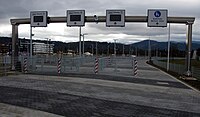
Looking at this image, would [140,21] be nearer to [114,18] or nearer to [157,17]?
[157,17]

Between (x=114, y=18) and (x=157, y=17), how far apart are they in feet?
13.1

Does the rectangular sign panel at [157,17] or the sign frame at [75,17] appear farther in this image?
the sign frame at [75,17]

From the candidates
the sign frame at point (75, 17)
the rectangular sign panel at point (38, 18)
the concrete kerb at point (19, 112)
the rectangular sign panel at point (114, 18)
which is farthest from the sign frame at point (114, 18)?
the concrete kerb at point (19, 112)

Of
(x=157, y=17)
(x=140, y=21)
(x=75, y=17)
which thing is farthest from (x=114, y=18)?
(x=157, y=17)

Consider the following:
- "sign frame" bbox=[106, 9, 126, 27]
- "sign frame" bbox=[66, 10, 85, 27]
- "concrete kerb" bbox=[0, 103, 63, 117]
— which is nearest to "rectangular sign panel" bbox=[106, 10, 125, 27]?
"sign frame" bbox=[106, 9, 126, 27]

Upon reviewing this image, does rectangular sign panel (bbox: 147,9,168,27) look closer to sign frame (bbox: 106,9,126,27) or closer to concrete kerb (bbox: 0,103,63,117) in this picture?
sign frame (bbox: 106,9,126,27)

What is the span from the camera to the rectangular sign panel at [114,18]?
28906 mm

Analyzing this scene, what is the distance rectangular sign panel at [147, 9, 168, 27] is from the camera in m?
28.7

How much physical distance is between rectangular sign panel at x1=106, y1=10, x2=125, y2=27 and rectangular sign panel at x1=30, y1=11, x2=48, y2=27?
6107mm

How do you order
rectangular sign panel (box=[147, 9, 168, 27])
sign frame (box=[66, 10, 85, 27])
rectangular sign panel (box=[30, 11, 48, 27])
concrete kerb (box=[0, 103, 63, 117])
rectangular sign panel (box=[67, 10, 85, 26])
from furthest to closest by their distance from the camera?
1. rectangular sign panel (box=[30, 11, 48, 27])
2. rectangular sign panel (box=[67, 10, 85, 26])
3. sign frame (box=[66, 10, 85, 27])
4. rectangular sign panel (box=[147, 9, 168, 27])
5. concrete kerb (box=[0, 103, 63, 117])

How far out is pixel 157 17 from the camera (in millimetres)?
28969

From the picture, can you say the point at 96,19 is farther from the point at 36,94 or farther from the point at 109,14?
the point at 36,94

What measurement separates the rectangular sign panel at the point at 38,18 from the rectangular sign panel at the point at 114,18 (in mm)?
6107

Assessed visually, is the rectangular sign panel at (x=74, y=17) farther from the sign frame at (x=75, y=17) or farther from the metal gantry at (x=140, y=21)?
the metal gantry at (x=140, y=21)
